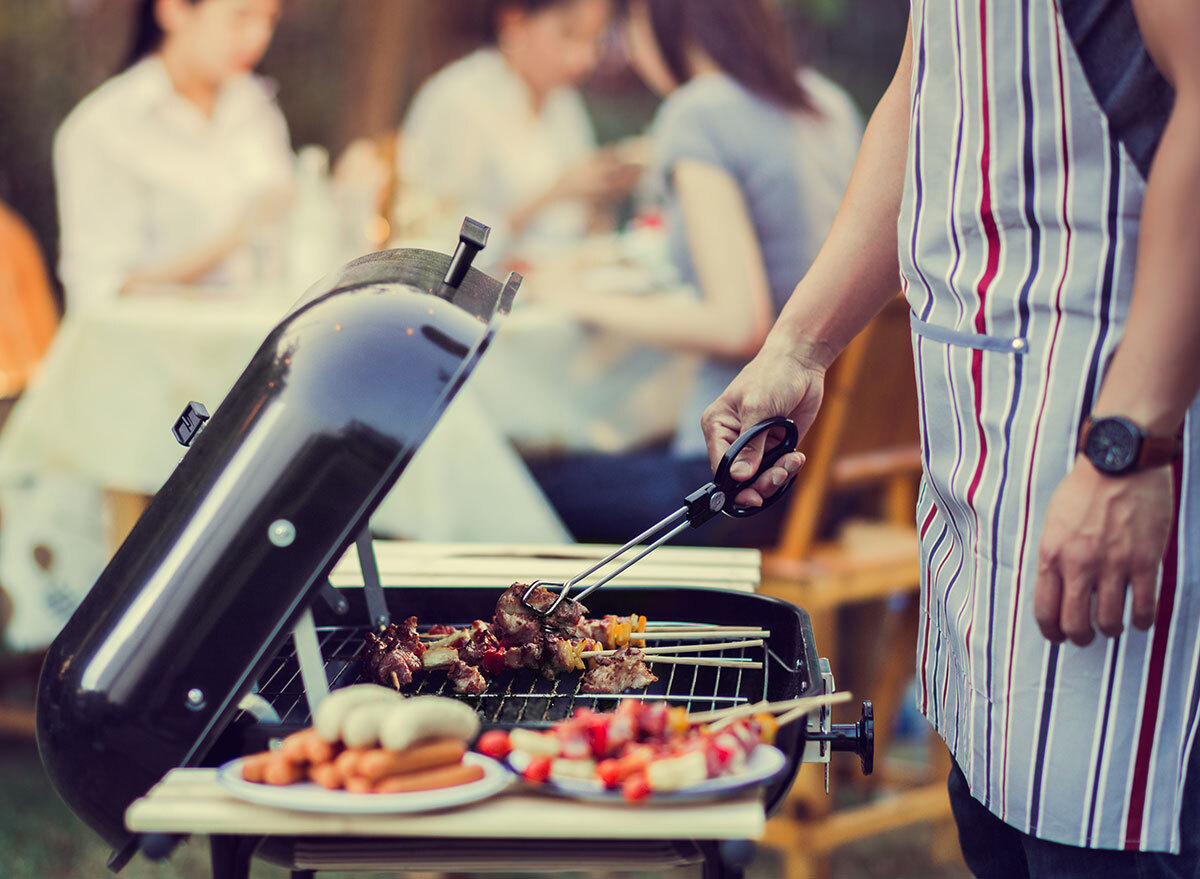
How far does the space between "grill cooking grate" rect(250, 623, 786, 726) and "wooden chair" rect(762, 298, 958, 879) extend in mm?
1262

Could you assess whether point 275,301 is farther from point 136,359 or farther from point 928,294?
point 928,294

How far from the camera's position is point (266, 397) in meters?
1.06

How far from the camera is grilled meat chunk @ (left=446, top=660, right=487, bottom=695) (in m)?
1.27

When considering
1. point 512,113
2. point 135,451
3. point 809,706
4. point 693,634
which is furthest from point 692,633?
point 512,113

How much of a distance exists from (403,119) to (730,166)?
8.69 ft

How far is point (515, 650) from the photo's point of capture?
1.30m

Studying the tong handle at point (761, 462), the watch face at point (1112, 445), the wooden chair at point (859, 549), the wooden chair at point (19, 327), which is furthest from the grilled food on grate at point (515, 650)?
the wooden chair at point (19, 327)

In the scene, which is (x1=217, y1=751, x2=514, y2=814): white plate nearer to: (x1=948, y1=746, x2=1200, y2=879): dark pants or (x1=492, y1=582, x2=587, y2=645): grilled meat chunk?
(x1=492, y1=582, x2=587, y2=645): grilled meat chunk

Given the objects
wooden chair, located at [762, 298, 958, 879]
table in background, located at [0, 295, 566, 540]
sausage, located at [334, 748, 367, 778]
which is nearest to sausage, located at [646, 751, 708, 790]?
sausage, located at [334, 748, 367, 778]

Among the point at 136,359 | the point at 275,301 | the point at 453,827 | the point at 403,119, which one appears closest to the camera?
the point at 453,827

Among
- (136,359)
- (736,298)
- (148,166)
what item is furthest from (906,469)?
(148,166)

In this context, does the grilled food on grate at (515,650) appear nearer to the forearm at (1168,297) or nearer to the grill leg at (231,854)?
the grill leg at (231,854)

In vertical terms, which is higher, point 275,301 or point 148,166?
point 148,166

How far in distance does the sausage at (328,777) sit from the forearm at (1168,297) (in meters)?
0.65
